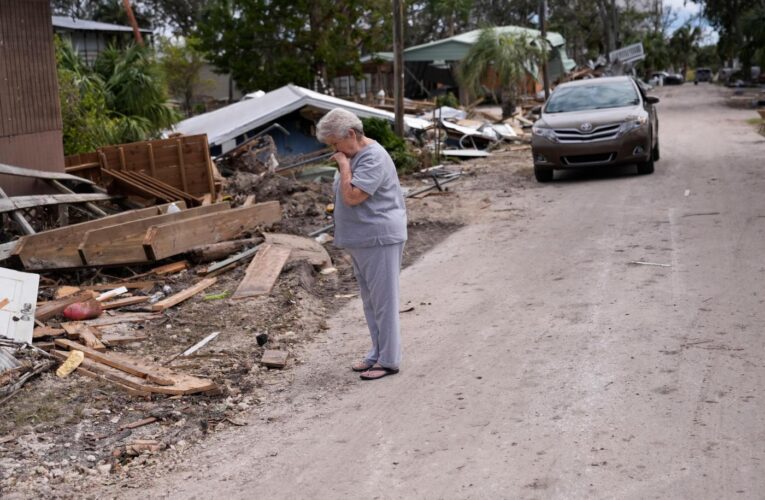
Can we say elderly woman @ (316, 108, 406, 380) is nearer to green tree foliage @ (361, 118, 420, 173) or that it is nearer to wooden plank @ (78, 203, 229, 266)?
wooden plank @ (78, 203, 229, 266)

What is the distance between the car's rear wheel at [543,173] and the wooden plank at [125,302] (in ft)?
31.0

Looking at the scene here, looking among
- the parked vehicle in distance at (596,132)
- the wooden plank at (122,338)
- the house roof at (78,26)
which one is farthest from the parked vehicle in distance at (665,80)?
the wooden plank at (122,338)

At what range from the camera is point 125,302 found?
8992 millimetres

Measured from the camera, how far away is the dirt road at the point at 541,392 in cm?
463

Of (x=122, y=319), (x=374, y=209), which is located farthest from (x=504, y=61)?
(x=374, y=209)

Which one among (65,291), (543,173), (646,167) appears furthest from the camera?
(543,173)

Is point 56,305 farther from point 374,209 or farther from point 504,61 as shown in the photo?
point 504,61

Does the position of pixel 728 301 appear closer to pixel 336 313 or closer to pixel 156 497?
pixel 336 313

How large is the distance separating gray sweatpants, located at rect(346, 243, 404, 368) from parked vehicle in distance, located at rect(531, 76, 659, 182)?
33.9ft

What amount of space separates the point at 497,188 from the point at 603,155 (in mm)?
1996

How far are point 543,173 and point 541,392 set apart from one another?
11.5 metres

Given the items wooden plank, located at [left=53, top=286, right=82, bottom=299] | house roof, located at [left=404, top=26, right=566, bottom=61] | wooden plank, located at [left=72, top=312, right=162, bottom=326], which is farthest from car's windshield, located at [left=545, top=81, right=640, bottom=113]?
house roof, located at [left=404, top=26, right=566, bottom=61]

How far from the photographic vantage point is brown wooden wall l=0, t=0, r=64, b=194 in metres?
11.9

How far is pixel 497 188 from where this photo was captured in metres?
16.8
